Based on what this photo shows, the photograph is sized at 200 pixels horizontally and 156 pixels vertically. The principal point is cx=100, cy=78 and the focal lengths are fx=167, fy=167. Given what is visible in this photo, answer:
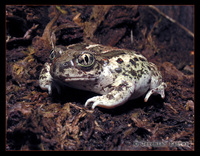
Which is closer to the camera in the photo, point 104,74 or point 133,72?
point 104,74

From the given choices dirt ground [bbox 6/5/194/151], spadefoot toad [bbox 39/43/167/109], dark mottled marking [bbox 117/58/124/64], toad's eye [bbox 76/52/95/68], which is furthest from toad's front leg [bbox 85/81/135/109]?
toad's eye [bbox 76/52/95/68]

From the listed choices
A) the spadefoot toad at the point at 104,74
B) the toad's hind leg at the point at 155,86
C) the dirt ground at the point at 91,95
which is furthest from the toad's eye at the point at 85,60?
the toad's hind leg at the point at 155,86

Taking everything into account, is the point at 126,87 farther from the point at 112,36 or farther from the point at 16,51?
the point at 16,51

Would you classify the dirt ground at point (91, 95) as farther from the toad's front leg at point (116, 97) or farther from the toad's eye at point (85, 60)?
the toad's eye at point (85, 60)

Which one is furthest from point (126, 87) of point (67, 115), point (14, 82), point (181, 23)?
point (181, 23)

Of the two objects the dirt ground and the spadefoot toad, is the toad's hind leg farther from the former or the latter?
the dirt ground

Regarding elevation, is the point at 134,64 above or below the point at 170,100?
above

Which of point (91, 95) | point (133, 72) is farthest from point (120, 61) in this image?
point (91, 95)

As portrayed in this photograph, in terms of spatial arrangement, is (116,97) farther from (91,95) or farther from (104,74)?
(91,95)
